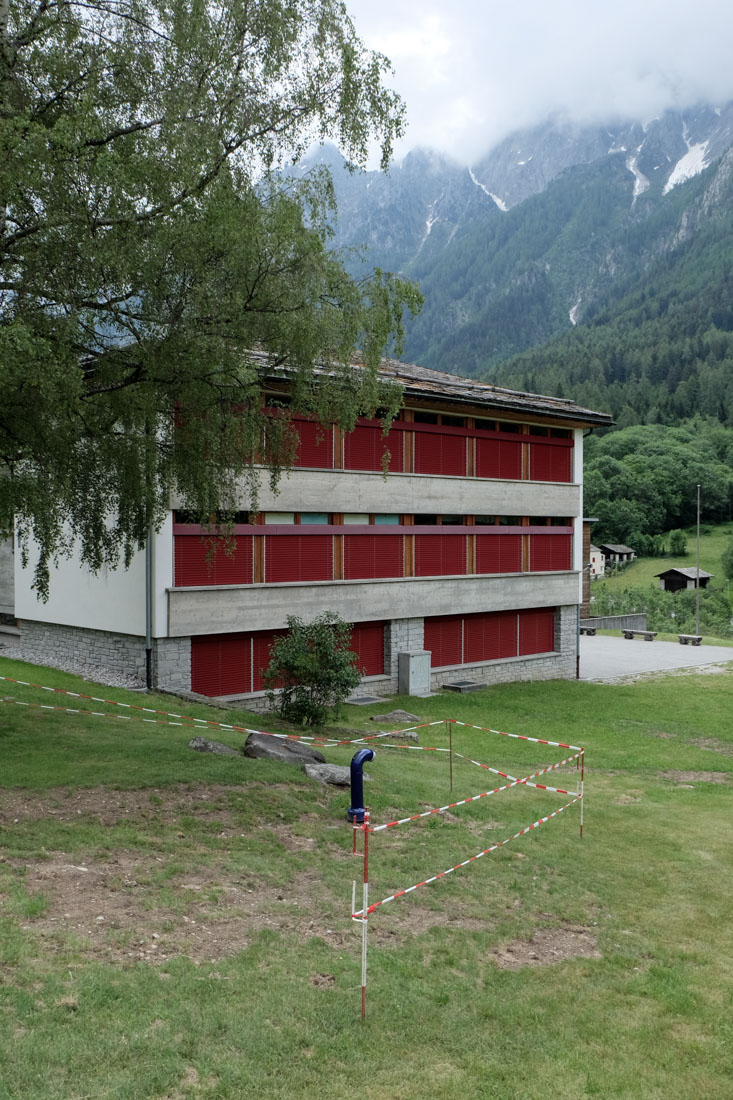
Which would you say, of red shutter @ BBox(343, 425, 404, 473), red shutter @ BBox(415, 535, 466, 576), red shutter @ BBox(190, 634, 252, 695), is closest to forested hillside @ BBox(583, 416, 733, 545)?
red shutter @ BBox(415, 535, 466, 576)

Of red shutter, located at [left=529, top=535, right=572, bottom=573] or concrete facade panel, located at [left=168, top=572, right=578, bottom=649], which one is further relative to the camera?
red shutter, located at [left=529, top=535, right=572, bottom=573]

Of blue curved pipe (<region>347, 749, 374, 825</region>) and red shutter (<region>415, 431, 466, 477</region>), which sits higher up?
red shutter (<region>415, 431, 466, 477</region>)

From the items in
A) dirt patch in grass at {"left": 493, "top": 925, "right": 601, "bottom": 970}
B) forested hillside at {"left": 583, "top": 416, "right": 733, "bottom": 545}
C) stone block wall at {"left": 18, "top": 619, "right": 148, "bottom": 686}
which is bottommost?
dirt patch in grass at {"left": 493, "top": 925, "right": 601, "bottom": 970}

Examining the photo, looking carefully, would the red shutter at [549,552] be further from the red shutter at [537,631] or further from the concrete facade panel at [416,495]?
the red shutter at [537,631]

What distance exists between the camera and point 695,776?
19969mm

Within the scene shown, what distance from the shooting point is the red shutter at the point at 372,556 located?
1134 inches

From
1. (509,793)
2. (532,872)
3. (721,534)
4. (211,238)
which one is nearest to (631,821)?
(509,793)

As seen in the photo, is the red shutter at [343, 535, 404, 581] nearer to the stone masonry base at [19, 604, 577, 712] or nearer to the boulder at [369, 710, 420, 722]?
the stone masonry base at [19, 604, 577, 712]

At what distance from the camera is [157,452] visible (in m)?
13.8

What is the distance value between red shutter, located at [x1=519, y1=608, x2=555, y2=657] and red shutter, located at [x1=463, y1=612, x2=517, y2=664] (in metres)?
0.52

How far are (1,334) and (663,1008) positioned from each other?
962 cm

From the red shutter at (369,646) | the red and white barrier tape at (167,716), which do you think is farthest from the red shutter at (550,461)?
the red and white barrier tape at (167,716)

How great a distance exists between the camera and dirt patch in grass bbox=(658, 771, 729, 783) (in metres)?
19.5

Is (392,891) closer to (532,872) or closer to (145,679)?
(532,872)
